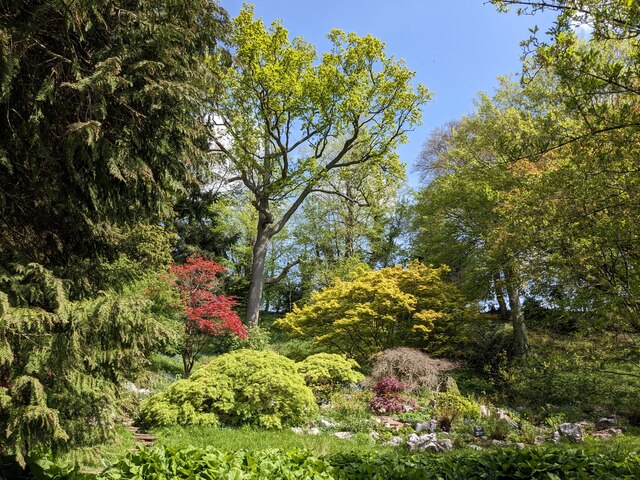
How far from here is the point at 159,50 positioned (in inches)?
150

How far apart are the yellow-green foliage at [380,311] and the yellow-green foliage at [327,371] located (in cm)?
218

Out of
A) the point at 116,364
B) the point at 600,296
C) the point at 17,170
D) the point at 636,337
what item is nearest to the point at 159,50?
the point at 17,170

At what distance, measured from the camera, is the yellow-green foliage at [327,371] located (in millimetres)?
9121

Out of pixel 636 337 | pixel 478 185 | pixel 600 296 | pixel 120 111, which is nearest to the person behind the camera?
pixel 120 111

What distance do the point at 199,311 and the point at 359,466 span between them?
8.05 m

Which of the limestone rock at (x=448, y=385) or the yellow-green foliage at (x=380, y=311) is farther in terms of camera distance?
the yellow-green foliage at (x=380, y=311)

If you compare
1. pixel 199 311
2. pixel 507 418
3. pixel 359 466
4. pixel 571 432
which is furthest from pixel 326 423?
pixel 199 311

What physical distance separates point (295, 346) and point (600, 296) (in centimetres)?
1115

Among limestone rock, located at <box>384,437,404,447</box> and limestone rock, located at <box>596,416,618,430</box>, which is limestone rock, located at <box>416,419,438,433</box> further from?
limestone rock, located at <box>596,416,618,430</box>

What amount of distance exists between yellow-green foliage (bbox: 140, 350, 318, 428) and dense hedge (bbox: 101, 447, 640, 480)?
3.67m

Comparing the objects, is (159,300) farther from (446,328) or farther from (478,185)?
(478,185)

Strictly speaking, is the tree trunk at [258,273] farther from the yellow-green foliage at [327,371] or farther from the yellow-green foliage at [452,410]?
the yellow-green foliage at [452,410]

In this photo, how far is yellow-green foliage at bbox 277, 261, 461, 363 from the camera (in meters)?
11.7

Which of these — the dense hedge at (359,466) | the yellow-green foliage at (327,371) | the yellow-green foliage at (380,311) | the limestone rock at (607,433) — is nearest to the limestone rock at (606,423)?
the limestone rock at (607,433)
